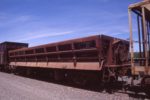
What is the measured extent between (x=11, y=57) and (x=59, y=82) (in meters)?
11.0

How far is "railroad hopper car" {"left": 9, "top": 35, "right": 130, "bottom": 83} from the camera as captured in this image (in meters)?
9.84

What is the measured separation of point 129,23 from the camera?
8.26 meters

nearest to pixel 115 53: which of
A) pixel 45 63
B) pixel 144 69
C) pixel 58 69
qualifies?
pixel 144 69

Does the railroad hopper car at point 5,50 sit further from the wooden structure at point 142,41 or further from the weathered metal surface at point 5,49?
the wooden structure at point 142,41

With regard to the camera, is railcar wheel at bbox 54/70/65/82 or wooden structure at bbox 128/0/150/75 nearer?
wooden structure at bbox 128/0/150/75

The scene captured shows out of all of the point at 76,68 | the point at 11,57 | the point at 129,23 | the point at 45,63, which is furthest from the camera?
the point at 11,57

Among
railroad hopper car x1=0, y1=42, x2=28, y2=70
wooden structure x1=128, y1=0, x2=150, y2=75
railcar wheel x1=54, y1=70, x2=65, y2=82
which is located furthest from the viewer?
railroad hopper car x1=0, y1=42, x2=28, y2=70

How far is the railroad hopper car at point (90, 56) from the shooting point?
9836 mm

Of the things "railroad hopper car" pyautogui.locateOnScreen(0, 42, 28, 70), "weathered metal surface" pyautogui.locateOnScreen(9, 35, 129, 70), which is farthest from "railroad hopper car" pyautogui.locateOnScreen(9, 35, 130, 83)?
"railroad hopper car" pyautogui.locateOnScreen(0, 42, 28, 70)

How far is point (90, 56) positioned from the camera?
34.5 feet

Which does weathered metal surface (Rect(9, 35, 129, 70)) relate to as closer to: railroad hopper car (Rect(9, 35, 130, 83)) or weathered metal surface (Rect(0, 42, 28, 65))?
railroad hopper car (Rect(9, 35, 130, 83))

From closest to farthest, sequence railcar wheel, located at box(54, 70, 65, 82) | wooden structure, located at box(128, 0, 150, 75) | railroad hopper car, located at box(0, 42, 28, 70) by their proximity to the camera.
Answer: wooden structure, located at box(128, 0, 150, 75) → railcar wheel, located at box(54, 70, 65, 82) → railroad hopper car, located at box(0, 42, 28, 70)

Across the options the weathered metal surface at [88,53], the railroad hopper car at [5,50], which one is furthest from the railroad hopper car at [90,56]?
the railroad hopper car at [5,50]

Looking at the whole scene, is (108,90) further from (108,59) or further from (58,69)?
(58,69)
